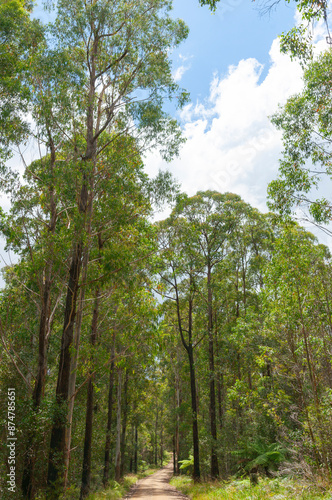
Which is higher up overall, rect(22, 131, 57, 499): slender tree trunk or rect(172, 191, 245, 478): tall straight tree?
rect(172, 191, 245, 478): tall straight tree

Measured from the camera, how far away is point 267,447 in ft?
43.4

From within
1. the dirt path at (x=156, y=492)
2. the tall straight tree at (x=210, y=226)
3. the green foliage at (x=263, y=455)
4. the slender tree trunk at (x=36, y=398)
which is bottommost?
the dirt path at (x=156, y=492)

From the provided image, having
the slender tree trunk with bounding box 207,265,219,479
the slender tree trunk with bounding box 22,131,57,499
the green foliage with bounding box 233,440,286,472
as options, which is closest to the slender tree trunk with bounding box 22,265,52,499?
the slender tree trunk with bounding box 22,131,57,499

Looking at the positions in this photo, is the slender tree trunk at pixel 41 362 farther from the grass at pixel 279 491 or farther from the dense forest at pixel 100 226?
the grass at pixel 279 491

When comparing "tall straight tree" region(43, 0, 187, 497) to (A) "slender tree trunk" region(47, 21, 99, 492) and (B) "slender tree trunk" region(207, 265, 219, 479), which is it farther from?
(B) "slender tree trunk" region(207, 265, 219, 479)

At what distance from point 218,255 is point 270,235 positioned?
190 inches

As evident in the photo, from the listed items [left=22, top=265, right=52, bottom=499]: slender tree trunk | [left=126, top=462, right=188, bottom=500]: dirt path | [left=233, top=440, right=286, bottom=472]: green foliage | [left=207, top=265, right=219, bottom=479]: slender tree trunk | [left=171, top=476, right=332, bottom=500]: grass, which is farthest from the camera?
[left=207, top=265, right=219, bottom=479]: slender tree trunk

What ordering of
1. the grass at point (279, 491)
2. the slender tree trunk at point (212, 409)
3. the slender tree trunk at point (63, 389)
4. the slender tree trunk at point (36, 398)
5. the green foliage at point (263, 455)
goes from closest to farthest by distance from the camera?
the grass at point (279, 491)
the slender tree trunk at point (63, 389)
the slender tree trunk at point (36, 398)
the green foliage at point (263, 455)
the slender tree trunk at point (212, 409)

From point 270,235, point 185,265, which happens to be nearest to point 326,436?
point 185,265

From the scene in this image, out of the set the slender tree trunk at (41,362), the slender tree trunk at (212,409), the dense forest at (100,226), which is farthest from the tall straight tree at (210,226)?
the slender tree trunk at (41,362)

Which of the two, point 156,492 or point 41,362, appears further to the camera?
point 156,492

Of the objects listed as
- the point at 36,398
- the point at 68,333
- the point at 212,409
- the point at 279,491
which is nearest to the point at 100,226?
the point at 68,333

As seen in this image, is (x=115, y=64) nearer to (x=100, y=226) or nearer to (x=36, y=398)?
(x=100, y=226)

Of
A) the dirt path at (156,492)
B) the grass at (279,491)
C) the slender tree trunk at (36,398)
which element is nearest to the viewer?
the grass at (279,491)
